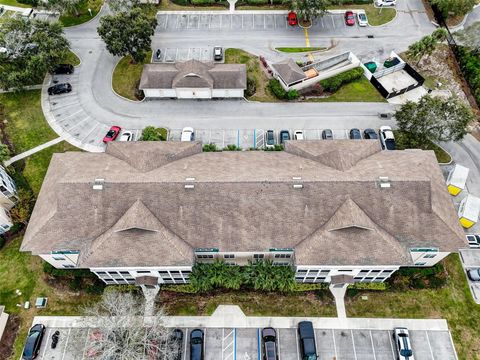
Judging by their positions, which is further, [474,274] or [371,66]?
[371,66]

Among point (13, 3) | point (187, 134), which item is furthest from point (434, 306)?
point (13, 3)

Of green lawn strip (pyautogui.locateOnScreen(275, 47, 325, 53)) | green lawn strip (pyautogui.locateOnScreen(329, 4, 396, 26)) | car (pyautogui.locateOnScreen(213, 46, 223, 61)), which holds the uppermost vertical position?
green lawn strip (pyautogui.locateOnScreen(329, 4, 396, 26))

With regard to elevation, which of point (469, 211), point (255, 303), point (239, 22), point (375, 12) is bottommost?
point (255, 303)

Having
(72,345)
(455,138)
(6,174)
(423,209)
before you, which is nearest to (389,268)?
(423,209)

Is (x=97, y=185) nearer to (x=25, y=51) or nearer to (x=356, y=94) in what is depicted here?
(x=25, y=51)

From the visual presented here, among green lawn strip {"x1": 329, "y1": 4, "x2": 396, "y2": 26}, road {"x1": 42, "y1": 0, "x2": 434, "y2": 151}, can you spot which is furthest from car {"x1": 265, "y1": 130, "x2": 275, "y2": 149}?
green lawn strip {"x1": 329, "y1": 4, "x2": 396, "y2": 26}

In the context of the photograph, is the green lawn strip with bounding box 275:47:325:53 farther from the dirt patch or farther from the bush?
the dirt patch
